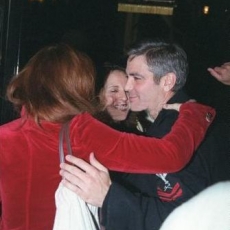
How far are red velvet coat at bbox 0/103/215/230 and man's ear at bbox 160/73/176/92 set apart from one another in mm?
577

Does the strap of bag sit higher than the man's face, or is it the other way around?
the man's face

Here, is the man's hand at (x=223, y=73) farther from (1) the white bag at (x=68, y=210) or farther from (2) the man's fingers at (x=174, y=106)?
(1) the white bag at (x=68, y=210)

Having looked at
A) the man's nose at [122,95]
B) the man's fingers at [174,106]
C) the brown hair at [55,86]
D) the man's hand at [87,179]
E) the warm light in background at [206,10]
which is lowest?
the man's hand at [87,179]

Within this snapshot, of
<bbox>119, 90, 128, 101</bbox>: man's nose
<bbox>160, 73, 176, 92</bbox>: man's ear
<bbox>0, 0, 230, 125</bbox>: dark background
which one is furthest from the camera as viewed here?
<bbox>119, 90, 128, 101</bbox>: man's nose

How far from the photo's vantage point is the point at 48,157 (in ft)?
3.68

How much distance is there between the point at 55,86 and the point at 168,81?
774mm

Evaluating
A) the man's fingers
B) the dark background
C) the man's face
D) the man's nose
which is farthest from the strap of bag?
the man's nose

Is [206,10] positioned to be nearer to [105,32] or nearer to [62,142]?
[105,32]

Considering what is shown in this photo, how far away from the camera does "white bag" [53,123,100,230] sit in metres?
1.11

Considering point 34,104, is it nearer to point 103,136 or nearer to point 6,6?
point 103,136

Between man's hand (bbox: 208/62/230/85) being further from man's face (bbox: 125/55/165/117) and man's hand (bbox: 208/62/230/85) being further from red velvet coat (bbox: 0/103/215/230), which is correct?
red velvet coat (bbox: 0/103/215/230)

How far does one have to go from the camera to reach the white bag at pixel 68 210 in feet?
3.65

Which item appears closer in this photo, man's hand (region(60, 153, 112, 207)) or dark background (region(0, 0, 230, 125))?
man's hand (region(60, 153, 112, 207))

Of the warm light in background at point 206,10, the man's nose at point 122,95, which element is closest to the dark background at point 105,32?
the warm light in background at point 206,10
